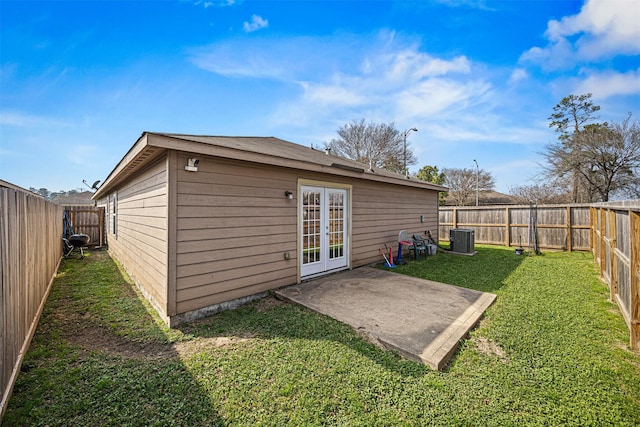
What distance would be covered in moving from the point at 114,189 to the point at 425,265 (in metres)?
9.67

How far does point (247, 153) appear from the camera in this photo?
4.03 meters

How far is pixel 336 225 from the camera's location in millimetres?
5953

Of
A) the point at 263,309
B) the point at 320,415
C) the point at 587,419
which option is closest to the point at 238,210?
the point at 263,309

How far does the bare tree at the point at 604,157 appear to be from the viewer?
14.1 metres

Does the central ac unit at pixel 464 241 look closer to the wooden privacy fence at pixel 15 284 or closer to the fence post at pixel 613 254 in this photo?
the fence post at pixel 613 254

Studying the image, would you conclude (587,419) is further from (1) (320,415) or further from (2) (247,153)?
(2) (247,153)

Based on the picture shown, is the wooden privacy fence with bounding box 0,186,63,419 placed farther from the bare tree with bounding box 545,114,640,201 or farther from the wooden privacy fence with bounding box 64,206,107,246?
the bare tree with bounding box 545,114,640,201

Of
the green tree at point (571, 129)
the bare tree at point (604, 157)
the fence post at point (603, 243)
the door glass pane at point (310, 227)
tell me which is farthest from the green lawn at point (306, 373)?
the green tree at point (571, 129)

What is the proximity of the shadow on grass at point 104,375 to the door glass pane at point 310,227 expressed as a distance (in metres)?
2.70

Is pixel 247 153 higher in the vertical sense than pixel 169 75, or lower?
lower

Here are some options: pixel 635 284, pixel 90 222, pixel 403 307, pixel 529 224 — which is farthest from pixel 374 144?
pixel 635 284

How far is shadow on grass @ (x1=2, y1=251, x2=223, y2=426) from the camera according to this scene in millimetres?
1943

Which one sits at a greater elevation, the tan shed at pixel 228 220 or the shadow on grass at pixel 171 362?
the tan shed at pixel 228 220

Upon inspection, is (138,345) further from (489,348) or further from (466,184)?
(466,184)
